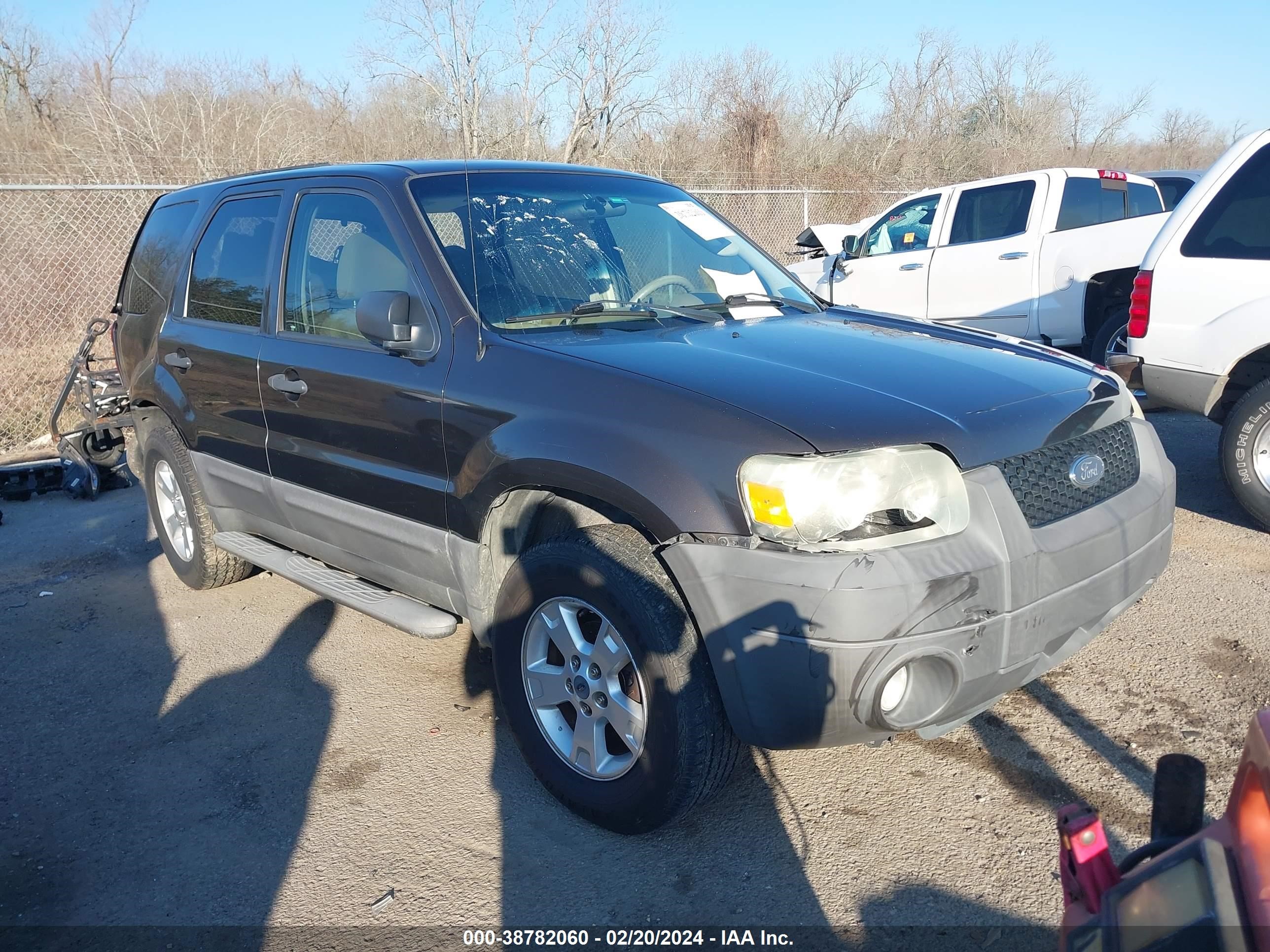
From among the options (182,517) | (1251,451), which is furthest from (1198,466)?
(182,517)

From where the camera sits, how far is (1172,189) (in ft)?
33.5

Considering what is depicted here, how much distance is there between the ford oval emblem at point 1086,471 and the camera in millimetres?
2738

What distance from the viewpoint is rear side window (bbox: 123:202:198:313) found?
191 inches

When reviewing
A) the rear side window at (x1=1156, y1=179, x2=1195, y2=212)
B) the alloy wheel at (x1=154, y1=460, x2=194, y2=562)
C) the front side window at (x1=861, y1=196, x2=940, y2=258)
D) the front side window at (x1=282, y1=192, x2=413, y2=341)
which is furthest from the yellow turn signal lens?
the rear side window at (x1=1156, y1=179, x2=1195, y2=212)

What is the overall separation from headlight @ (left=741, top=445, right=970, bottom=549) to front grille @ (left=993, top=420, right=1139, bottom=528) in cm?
21

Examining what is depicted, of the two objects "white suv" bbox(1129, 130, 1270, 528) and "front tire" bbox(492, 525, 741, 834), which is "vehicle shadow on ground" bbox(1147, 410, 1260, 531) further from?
"front tire" bbox(492, 525, 741, 834)

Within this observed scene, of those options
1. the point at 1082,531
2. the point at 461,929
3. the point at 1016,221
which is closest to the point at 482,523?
the point at 461,929

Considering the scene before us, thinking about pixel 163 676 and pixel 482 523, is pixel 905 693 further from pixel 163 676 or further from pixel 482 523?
pixel 163 676

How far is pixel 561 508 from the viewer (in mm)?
3070

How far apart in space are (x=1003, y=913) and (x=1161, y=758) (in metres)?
1.11

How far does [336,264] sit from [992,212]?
275 inches

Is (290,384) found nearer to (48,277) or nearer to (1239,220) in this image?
(1239,220)

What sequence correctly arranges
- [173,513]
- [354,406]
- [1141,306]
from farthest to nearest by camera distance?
1. [1141,306]
2. [173,513]
3. [354,406]

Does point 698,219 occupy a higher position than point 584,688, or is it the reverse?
point 698,219
